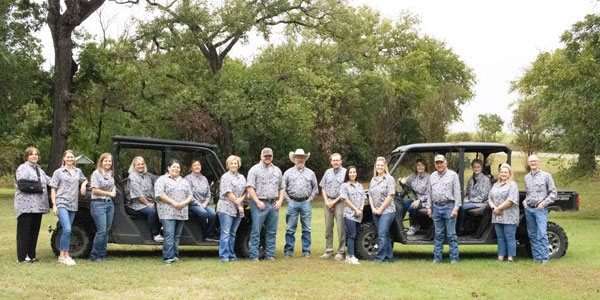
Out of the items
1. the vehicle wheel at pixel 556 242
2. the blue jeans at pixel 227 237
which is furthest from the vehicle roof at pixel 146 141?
the vehicle wheel at pixel 556 242

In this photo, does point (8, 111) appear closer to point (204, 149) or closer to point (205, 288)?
point (204, 149)

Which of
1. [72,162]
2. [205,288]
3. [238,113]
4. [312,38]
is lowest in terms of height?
[205,288]

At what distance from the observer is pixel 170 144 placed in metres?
10.5

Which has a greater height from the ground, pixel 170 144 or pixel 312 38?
pixel 312 38

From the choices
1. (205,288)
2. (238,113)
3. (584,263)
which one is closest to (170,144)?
(205,288)

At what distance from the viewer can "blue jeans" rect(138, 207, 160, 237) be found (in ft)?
33.3

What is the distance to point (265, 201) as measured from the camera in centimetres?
1047

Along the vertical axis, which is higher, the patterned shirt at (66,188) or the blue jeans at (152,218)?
the patterned shirt at (66,188)

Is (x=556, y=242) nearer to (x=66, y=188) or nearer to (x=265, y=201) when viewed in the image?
(x=265, y=201)

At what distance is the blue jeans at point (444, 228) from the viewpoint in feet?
33.1

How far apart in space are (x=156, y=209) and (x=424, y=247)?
5237 mm

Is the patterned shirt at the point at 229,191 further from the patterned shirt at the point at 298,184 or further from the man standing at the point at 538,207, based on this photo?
the man standing at the point at 538,207

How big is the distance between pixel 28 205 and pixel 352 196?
188 inches

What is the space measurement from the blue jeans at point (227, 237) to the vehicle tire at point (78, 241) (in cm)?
206
